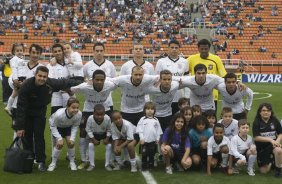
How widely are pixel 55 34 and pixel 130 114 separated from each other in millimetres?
34564

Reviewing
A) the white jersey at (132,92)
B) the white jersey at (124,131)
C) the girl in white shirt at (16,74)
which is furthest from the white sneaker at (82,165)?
the girl in white shirt at (16,74)

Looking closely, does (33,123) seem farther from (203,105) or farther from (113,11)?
(113,11)

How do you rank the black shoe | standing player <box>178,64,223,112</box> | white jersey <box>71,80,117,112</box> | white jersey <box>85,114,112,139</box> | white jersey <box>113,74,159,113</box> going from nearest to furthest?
the black shoe, white jersey <box>85,114,112,139</box>, white jersey <box>71,80,117,112</box>, white jersey <box>113,74,159,113</box>, standing player <box>178,64,223,112</box>

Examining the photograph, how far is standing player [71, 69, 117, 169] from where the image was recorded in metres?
8.59

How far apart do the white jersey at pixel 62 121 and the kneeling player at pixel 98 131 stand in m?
0.22

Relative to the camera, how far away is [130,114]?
30.0 ft

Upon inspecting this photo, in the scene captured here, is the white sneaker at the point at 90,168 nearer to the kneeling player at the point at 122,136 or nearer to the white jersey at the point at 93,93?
the kneeling player at the point at 122,136

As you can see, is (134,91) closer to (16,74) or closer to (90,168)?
(90,168)

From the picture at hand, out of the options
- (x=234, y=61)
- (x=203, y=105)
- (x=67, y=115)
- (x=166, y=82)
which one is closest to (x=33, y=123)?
(x=67, y=115)

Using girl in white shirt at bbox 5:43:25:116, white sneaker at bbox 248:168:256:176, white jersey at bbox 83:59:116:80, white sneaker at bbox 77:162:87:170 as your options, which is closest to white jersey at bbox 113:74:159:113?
white jersey at bbox 83:59:116:80

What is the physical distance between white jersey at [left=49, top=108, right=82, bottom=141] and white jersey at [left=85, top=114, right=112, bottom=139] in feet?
0.68

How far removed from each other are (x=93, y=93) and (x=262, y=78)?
27076 mm

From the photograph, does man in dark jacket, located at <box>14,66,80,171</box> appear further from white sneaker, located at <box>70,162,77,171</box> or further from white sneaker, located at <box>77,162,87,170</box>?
white sneaker, located at <box>77,162,87,170</box>

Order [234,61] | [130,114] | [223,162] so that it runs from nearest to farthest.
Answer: [223,162] → [130,114] → [234,61]
